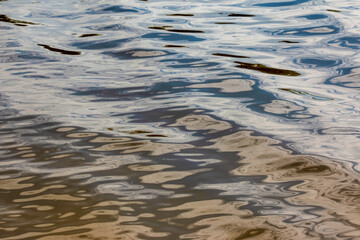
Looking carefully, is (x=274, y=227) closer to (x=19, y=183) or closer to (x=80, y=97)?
(x=19, y=183)

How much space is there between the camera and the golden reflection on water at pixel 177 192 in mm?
1508

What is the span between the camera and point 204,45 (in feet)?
13.1

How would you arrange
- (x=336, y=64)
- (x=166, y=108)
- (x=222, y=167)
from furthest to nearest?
1. (x=336, y=64)
2. (x=166, y=108)
3. (x=222, y=167)

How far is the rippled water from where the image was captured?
1.57 meters

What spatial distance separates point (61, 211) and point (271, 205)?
0.61 meters

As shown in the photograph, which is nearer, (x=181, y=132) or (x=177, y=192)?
(x=177, y=192)

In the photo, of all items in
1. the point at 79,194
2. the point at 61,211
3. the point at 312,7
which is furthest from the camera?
the point at 312,7

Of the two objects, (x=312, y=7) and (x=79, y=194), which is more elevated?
(x=312, y=7)

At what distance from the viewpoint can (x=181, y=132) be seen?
2.28 meters

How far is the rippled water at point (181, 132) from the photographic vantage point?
5.16ft

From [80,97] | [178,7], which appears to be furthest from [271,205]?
[178,7]

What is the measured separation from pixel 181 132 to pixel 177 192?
58 cm

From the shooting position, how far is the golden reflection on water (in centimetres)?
151

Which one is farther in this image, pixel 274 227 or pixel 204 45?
pixel 204 45
